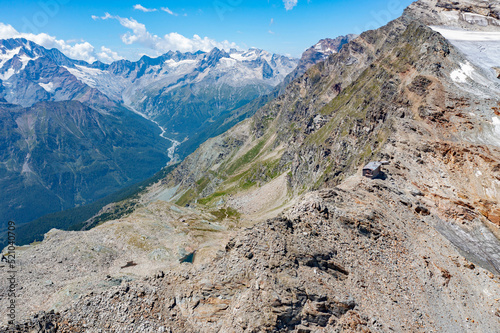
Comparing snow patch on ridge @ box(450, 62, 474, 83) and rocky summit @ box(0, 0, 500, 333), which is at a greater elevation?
snow patch on ridge @ box(450, 62, 474, 83)

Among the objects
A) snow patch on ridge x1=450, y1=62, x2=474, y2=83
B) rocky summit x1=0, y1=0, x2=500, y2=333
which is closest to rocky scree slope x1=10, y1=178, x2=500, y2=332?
rocky summit x1=0, y1=0, x2=500, y2=333

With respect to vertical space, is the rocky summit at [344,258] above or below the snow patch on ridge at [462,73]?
below

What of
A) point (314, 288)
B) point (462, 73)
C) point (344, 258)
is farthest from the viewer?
point (462, 73)

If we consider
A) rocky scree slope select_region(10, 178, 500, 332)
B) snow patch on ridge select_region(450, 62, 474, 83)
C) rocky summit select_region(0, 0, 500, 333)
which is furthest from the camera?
snow patch on ridge select_region(450, 62, 474, 83)

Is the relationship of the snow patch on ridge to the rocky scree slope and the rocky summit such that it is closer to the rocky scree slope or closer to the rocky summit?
the rocky summit

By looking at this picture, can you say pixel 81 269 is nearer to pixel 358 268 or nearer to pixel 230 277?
pixel 230 277

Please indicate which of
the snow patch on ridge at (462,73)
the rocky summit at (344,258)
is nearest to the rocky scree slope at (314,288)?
the rocky summit at (344,258)

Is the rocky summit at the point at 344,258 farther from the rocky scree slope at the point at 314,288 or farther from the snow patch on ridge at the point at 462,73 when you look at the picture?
the snow patch on ridge at the point at 462,73

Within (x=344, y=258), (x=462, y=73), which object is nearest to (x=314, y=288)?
(x=344, y=258)

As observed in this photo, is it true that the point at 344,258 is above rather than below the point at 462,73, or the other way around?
below

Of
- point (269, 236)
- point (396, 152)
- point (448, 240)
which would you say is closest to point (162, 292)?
point (269, 236)

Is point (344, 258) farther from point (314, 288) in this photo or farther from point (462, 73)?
point (462, 73)
